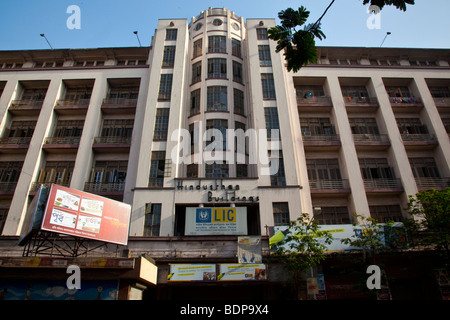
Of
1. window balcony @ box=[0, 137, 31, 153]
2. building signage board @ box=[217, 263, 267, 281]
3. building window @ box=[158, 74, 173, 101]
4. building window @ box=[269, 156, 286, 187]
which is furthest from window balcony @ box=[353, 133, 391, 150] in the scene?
window balcony @ box=[0, 137, 31, 153]

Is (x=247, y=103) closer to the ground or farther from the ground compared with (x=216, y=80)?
closer to the ground

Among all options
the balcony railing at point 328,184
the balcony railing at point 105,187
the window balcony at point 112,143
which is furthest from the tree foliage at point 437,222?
the window balcony at point 112,143

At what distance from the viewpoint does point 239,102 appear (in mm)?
25812

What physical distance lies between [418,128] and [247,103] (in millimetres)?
15880

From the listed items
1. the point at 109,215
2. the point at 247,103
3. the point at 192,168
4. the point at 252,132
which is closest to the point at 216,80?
the point at 247,103

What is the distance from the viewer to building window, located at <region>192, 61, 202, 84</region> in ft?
86.8

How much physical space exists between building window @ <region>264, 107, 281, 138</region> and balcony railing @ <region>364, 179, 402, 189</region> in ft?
26.7

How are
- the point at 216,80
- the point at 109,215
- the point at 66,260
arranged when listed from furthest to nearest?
the point at 216,80
the point at 109,215
the point at 66,260

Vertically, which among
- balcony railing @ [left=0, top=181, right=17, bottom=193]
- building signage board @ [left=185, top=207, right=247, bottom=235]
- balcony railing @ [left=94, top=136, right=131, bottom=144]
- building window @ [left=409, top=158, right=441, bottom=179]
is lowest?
building signage board @ [left=185, top=207, right=247, bottom=235]

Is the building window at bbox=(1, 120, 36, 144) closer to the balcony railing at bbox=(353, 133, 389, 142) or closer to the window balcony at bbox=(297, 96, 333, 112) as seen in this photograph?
the window balcony at bbox=(297, 96, 333, 112)

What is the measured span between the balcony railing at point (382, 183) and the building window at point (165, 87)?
59.2 feet

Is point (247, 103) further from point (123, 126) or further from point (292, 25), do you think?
point (292, 25)

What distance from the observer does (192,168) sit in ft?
73.9

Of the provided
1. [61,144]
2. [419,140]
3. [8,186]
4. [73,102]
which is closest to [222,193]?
[61,144]
